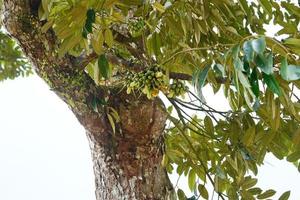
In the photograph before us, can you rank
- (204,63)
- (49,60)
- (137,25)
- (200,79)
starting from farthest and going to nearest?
(49,60) < (137,25) < (204,63) < (200,79)

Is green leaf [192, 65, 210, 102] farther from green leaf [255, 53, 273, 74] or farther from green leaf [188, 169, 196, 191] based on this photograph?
green leaf [188, 169, 196, 191]

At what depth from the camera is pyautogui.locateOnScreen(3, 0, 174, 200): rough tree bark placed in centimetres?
113

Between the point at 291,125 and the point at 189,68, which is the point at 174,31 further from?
the point at 291,125

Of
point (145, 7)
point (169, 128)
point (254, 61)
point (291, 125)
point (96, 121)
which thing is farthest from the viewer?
point (169, 128)

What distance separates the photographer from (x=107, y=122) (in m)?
1.20

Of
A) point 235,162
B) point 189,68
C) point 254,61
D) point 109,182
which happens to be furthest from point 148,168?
point 254,61

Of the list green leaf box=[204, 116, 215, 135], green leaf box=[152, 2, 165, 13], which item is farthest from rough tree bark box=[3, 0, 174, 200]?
green leaf box=[152, 2, 165, 13]

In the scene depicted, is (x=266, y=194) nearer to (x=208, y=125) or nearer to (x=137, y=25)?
(x=208, y=125)

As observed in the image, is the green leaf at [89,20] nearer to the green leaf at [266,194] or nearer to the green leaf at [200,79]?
the green leaf at [200,79]

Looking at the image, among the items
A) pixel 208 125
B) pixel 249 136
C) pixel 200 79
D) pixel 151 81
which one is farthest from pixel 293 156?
pixel 200 79

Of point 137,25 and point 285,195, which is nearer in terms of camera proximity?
point 137,25

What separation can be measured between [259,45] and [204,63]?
0.22m

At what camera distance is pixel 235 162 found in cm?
120

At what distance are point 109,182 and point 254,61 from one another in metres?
0.69
